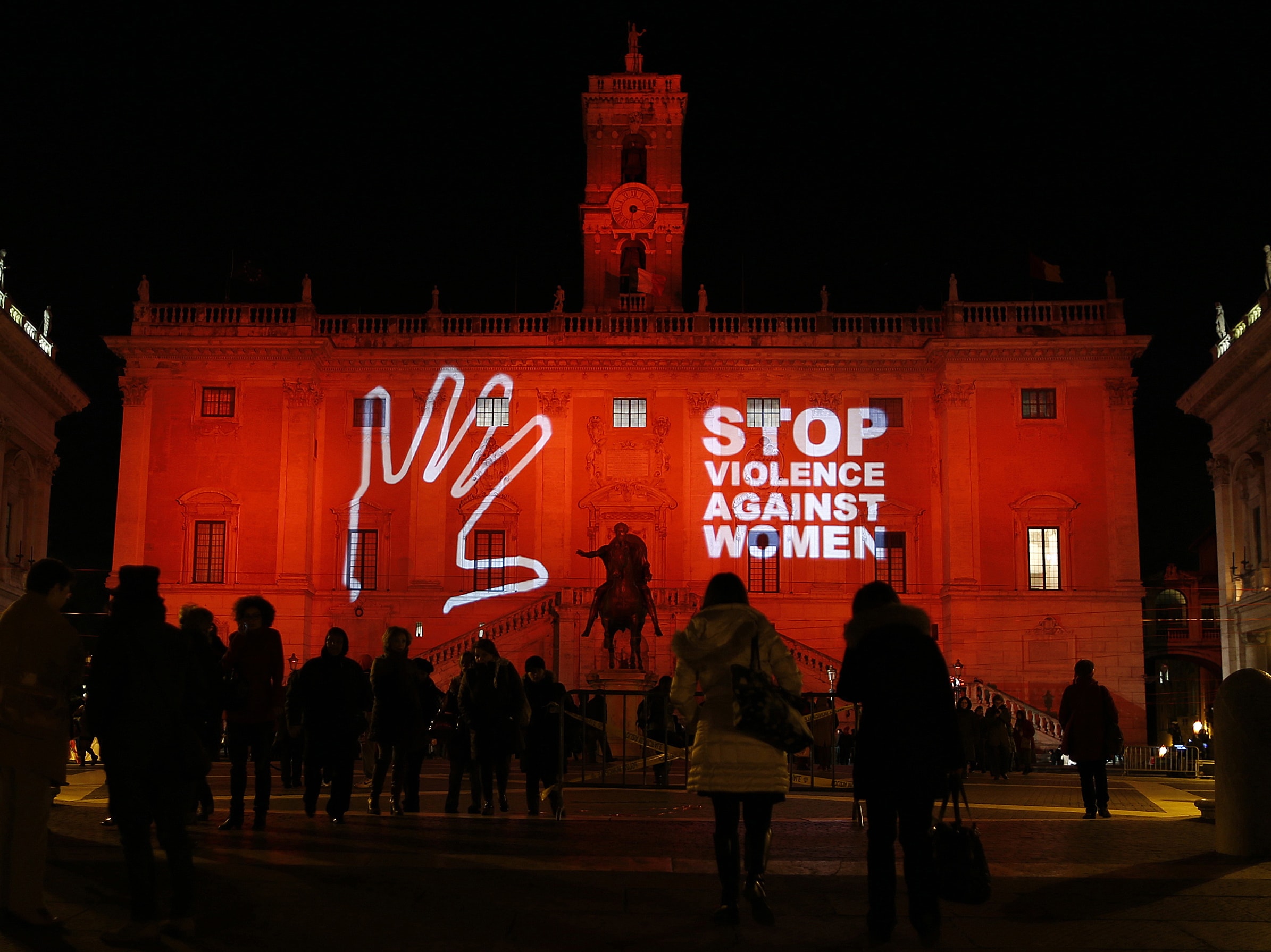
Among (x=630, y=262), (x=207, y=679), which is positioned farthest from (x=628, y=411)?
(x=207, y=679)

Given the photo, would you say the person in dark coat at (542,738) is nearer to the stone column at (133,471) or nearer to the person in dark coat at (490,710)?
the person in dark coat at (490,710)

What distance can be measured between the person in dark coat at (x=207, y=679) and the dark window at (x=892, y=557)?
96.9 feet

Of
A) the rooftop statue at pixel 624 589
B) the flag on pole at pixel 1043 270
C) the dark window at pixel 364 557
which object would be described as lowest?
the rooftop statue at pixel 624 589

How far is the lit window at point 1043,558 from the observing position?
39.1 m

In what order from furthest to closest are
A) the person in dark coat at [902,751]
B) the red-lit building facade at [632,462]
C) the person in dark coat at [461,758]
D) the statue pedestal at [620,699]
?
1. the red-lit building facade at [632,462]
2. the statue pedestal at [620,699]
3. the person in dark coat at [461,758]
4. the person in dark coat at [902,751]

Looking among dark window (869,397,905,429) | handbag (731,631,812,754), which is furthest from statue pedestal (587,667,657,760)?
dark window (869,397,905,429)

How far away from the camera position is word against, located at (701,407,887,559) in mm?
39719

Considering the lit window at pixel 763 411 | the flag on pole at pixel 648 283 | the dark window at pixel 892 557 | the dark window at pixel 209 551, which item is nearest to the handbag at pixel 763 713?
the dark window at pixel 892 557

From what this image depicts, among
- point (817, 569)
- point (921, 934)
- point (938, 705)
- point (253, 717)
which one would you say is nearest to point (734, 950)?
point (921, 934)

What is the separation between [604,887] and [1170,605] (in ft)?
218

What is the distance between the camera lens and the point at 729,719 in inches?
290

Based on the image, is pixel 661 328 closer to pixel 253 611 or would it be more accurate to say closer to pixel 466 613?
pixel 466 613

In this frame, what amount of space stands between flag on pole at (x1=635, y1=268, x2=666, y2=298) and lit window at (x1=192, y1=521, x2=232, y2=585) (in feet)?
48.4

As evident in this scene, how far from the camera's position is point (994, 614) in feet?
126
